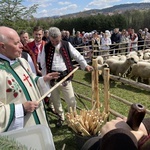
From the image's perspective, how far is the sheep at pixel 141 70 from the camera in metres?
8.20

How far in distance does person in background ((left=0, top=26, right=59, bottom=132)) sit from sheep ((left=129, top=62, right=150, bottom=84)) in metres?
6.46

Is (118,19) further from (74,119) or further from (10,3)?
(74,119)

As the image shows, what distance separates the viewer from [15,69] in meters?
2.23

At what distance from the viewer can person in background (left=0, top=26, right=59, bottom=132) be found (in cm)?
195

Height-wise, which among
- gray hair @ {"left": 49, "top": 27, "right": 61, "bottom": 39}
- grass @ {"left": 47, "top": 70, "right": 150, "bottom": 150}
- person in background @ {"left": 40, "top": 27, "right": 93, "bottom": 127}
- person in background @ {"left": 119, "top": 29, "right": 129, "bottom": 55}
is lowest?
grass @ {"left": 47, "top": 70, "right": 150, "bottom": 150}

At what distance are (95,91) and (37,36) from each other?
5.03 feet

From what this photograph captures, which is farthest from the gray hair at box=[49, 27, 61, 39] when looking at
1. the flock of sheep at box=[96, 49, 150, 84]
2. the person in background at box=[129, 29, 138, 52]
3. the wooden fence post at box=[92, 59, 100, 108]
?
the person in background at box=[129, 29, 138, 52]

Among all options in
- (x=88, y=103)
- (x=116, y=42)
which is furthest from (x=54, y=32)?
(x=116, y=42)

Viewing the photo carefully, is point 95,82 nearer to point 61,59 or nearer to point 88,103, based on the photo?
point 61,59

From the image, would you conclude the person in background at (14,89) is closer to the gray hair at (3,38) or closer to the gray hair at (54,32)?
the gray hair at (3,38)

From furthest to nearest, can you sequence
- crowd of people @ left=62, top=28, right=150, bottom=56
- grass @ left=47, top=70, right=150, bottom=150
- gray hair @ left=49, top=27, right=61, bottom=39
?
1. crowd of people @ left=62, top=28, right=150, bottom=56
2. grass @ left=47, top=70, right=150, bottom=150
3. gray hair @ left=49, top=27, right=61, bottom=39

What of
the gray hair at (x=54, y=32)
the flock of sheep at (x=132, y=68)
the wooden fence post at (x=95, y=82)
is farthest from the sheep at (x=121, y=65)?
the gray hair at (x=54, y=32)

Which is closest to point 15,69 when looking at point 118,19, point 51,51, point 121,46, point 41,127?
point 41,127

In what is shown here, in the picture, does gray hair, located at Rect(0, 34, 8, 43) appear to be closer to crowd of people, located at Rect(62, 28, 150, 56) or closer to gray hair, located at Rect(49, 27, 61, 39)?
gray hair, located at Rect(49, 27, 61, 39)
